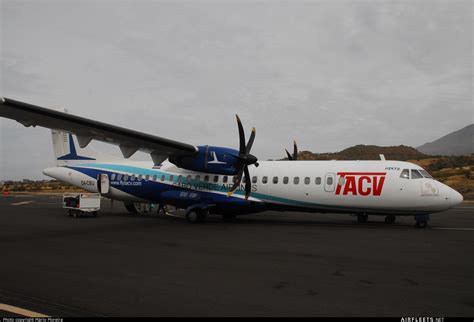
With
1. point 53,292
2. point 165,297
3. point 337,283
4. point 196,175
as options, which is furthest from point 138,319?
point 196,175

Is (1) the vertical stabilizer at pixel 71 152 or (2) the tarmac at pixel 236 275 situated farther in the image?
(1) the vertical stabilizer at pixel 71 152

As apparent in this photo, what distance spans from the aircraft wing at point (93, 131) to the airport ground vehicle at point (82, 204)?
17.7ft

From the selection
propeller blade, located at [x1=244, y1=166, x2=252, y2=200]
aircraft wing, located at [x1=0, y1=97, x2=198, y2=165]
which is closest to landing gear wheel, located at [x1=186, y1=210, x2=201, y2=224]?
propeller blade, located at [x1=244, y1=166, x2=252, y2=200]

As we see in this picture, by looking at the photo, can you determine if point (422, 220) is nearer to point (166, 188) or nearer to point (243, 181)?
point (243, 181)

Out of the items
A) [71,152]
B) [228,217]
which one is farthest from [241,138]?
[71,152]

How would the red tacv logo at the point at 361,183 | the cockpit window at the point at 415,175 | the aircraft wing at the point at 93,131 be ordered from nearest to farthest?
the aircraft wing at the point at 93,131 < the cockpit window at the point at 415,175 < the red tacv logo at the point at 361,183

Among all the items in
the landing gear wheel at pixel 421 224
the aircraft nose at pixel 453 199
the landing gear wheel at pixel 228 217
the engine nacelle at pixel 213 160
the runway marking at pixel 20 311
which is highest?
the engine nacelle at pixel 213 160

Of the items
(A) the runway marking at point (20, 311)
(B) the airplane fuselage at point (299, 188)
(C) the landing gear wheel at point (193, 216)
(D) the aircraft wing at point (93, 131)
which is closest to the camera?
(A) the runway marking at point (20, 311)

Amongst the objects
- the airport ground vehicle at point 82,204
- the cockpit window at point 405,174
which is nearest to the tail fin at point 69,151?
the airport ground vehicle at point 82,204

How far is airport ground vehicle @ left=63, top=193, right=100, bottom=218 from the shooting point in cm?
2025

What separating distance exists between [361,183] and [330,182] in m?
1.27

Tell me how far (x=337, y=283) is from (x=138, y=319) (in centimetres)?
355

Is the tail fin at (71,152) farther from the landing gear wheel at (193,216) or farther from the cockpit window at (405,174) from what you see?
the cockpit window at (405,174)

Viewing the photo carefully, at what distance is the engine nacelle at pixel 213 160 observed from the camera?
16.6 meters
